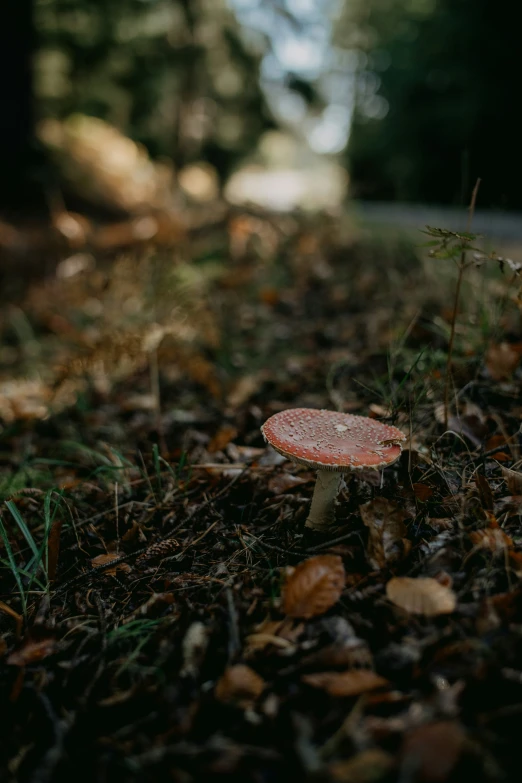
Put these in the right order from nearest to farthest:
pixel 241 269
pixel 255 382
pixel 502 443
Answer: pixel 502 443 < pixel 255 382 < pixel 241 269

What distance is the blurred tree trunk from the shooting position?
7.09 m

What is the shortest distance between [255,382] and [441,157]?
978 centimetres

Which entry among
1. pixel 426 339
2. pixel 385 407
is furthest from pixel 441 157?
pixel 385 407

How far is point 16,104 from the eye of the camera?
747 cm

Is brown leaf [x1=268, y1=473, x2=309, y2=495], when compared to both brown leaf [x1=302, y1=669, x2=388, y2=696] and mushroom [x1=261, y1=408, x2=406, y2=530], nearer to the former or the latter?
mushroom [x1=261, y1=408, x2=406, y2=530]

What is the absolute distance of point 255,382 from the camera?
338 cm

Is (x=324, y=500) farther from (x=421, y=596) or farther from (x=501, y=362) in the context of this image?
(x=501, y=362)

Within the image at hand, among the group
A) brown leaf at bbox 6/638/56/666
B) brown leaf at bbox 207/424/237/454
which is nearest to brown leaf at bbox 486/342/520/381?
brown leaf at bbox 207/424/237/454

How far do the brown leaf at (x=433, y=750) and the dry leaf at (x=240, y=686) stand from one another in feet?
1.23

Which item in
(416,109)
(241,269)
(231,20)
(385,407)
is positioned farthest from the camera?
(416,109)

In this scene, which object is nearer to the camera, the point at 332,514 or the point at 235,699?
the point at 235,699

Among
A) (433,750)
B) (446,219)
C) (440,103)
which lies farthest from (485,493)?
(440,103)

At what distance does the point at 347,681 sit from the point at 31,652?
0.93 metres

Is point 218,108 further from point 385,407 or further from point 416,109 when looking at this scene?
point 385,407
